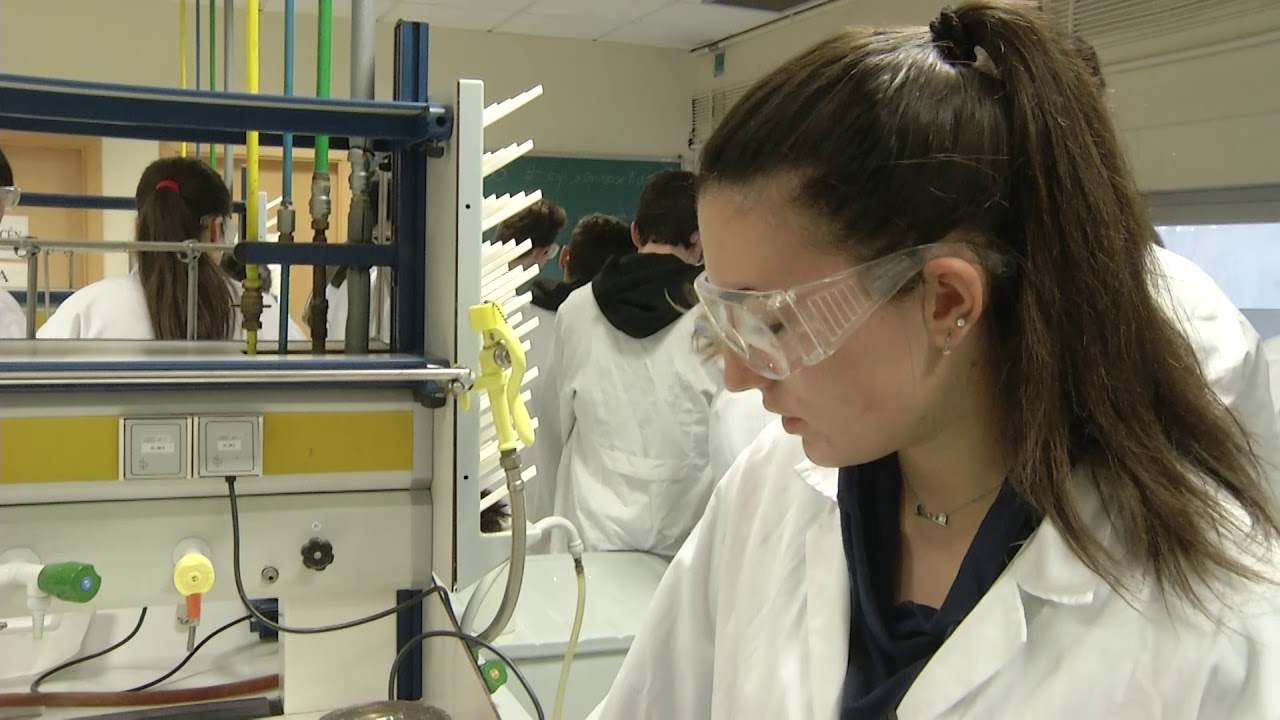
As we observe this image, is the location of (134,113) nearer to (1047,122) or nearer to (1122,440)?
(1047,122)

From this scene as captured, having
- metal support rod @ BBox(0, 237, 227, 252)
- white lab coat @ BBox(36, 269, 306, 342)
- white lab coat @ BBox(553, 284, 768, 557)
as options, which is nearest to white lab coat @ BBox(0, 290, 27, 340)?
white lab coat @ BBox(36, 269, 306, 342)

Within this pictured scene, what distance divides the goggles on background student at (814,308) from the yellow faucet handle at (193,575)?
2.44 feet

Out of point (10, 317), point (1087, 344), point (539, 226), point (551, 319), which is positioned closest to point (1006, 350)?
point (1087, 344)

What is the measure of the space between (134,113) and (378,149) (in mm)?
339

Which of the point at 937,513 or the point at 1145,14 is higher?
the point at 1145,14

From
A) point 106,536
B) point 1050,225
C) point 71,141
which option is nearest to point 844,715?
point 1050,225

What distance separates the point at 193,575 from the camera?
1.19 metres

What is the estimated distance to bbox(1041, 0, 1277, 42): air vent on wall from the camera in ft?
10.6

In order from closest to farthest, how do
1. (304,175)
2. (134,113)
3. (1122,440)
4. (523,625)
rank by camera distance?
(1122,440) < (134,113) < (523,625) < (304,175)

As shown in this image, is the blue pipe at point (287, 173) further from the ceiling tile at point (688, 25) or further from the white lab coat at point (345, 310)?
the ceiling tile at point (688, 25)

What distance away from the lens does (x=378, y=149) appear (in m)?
1.39

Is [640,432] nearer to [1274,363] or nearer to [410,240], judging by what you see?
[410,240]

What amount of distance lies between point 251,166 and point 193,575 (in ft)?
1.92

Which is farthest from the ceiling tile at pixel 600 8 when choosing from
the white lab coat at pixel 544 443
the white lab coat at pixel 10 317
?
the white lab coat at pixel 10 317
